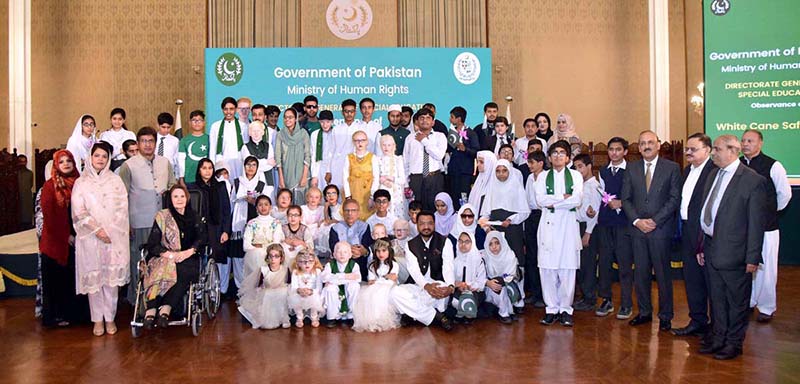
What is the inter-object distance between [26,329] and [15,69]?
7.87 metres

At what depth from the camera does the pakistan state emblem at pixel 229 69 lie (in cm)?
1050

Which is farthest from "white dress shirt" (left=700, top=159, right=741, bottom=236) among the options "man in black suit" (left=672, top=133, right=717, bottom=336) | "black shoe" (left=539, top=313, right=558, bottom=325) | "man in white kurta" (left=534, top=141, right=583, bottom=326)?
"black shoe" (left=539, top=313, right=558, bottom=325)

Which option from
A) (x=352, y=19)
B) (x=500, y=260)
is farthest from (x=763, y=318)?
(x=352, y=19)

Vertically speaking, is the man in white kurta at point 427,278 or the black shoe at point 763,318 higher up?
the man in white kurta at point 427,278

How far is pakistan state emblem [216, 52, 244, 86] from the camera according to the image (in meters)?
10.5

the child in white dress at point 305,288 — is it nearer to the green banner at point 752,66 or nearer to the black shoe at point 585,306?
the black shoe at point 585,306

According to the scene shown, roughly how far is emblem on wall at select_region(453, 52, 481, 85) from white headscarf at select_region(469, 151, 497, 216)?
4.14m

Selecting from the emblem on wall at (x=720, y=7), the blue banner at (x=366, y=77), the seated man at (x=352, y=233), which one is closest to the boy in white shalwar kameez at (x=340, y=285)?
the seated man at (x=352, y=233)

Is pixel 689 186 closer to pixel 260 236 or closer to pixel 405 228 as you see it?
pixel 405 228

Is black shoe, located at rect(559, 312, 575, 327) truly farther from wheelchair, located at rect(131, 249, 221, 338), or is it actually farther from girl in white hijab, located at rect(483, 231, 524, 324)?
wheelchair, located at rect(131, 249, 221, 338)

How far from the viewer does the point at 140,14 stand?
1241 centimetres

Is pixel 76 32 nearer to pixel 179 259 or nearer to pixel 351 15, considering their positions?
pixel 351 15

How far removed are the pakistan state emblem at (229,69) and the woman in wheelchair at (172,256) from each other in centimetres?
514

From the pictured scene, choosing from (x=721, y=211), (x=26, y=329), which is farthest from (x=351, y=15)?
(x=721, y=211)
